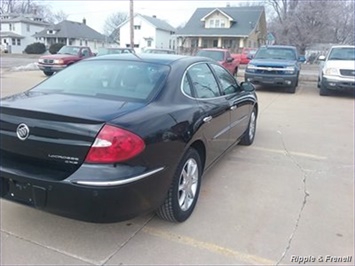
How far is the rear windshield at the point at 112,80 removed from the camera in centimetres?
325

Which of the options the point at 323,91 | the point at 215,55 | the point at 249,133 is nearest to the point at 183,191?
the point at 249,133

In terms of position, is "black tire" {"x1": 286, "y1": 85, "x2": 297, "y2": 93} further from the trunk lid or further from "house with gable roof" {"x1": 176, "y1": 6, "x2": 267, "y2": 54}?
"house with gable roof" {"x1": 176, "y1": 6, "x2": 267, "y2": 54}

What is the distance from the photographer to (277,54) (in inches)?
559

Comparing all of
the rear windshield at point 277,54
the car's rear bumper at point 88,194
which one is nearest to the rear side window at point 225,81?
the car's rear bumper at point 88,194

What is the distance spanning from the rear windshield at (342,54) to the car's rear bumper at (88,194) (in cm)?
1211

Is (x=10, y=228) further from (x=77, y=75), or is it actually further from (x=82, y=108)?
(x=77, y=75)

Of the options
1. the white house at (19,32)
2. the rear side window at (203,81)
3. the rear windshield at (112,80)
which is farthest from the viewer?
the white house at (19,32)

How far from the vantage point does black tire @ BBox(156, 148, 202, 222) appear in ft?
10.3

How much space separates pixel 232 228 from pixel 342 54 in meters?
11.8

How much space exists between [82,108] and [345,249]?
2.48m

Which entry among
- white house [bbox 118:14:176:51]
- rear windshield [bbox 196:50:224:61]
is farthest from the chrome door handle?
white house [bbox 118:14:176:51]

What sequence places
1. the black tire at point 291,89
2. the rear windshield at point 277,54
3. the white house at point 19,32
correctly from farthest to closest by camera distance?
the white house at point 19,32
the rear windshield at point 277,54
the black tire at point 291,89

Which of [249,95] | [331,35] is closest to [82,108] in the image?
[249,95]

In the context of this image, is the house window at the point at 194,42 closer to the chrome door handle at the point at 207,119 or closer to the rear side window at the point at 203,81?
the rear side window at the point at 203,81
